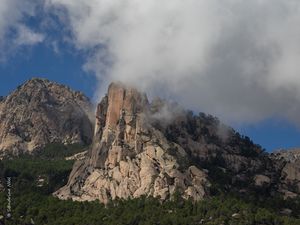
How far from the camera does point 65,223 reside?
191875mm

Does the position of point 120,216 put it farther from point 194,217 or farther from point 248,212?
point 248,212

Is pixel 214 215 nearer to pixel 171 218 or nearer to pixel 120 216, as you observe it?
pixel 171 218

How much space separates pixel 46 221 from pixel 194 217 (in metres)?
41.1

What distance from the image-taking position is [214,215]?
609ft

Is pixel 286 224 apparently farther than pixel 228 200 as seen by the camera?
No

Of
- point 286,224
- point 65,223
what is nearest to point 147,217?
point 65,223

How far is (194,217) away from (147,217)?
12725mm

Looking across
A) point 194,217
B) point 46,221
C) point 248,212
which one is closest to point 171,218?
point 194,217

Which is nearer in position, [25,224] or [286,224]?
[286,224]

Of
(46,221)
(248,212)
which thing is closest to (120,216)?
(46,221)

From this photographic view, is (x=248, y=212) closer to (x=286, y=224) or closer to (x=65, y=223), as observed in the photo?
(x=286, y=224)

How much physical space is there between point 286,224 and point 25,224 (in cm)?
6803

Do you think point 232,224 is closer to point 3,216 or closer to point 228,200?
point 228,200

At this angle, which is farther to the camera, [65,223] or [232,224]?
[65,223]
